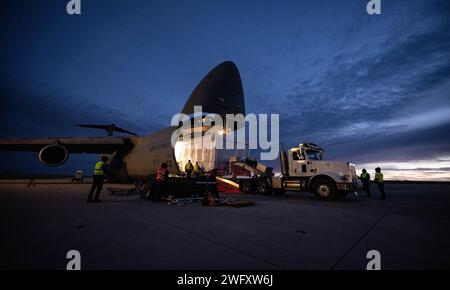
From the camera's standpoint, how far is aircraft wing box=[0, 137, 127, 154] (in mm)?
15648

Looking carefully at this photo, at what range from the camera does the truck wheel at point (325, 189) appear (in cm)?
963

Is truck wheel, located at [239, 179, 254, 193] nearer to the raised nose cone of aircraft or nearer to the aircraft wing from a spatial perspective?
the raised nose cone of aircraft

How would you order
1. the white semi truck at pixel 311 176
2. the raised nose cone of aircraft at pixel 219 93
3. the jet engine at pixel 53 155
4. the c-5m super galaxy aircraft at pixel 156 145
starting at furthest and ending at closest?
the jet engine at pixel 53 155 < the raised nose cone of aircraft at pixel 219 93 < the c-5m super galaxy aircraft at pixel 156 145 < the white semi truck at pixel 311 176

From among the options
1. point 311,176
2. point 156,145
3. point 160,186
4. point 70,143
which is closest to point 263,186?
point 311,176

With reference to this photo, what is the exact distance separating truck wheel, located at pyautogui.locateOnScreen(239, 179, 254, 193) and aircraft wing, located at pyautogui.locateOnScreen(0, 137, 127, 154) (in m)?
11.4

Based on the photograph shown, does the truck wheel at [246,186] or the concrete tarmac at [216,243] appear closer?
the concrete tarmac at [216,243]

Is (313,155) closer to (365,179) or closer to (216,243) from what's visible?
(365,179)

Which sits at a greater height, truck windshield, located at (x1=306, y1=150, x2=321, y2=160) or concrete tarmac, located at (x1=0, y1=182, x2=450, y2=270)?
truck windshield, located at (x1=306, y1=150, x2=321, y2=160)

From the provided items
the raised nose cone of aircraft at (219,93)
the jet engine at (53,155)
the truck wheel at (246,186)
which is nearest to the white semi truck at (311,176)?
the truck wheel at (246,186)

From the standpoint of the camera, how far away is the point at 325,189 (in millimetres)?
9906

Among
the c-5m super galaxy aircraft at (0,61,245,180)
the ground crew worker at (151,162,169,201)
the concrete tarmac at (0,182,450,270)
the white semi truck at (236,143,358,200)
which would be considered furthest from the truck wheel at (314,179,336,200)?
the c-5m super galaxy aircraft at (0,61,245,180)

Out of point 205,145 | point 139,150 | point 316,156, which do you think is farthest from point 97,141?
point 316,156

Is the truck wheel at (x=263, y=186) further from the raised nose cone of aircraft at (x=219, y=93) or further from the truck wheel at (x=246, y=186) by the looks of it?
the raised nose cone of aircraft at (x=219, y=93)

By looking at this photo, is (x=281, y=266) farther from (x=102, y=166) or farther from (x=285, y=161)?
(x=285, y=161)
